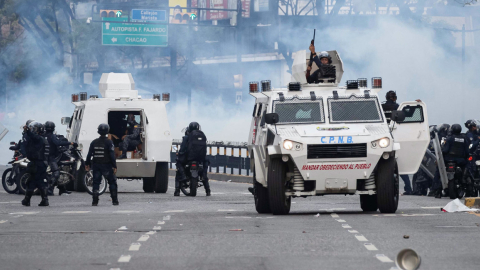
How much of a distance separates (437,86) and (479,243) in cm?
4529

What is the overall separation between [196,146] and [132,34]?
29.0 meters

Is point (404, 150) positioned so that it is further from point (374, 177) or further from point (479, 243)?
point (479, 243)

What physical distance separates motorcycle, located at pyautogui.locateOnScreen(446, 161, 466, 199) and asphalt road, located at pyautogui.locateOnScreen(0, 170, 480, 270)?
5.51 ft

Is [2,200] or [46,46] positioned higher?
[46,46]

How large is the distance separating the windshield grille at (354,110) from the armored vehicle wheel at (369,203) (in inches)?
53.4

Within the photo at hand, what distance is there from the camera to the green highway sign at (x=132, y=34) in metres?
51.6

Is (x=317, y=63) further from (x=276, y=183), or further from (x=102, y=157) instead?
(x=102, y=157)

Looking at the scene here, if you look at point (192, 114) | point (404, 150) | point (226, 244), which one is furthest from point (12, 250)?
point (192, 114)

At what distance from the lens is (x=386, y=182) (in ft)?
51.8

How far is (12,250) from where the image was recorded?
11203 millimetres

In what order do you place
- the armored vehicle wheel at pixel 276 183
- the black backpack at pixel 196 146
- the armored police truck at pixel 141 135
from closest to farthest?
the armored vehicle wheel at pixel 276 183, the black backpack at pixel 196 146, the armored police truck at pixel 141 135

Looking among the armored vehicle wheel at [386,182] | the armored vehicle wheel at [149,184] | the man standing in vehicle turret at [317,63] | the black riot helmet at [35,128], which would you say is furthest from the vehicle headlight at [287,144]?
the armored vehicle wheel at [149,184]

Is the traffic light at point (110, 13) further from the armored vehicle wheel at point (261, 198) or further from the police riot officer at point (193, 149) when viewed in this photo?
the armored vehicle wheel at point (261, 198)

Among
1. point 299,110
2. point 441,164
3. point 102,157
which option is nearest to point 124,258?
point 299,110
